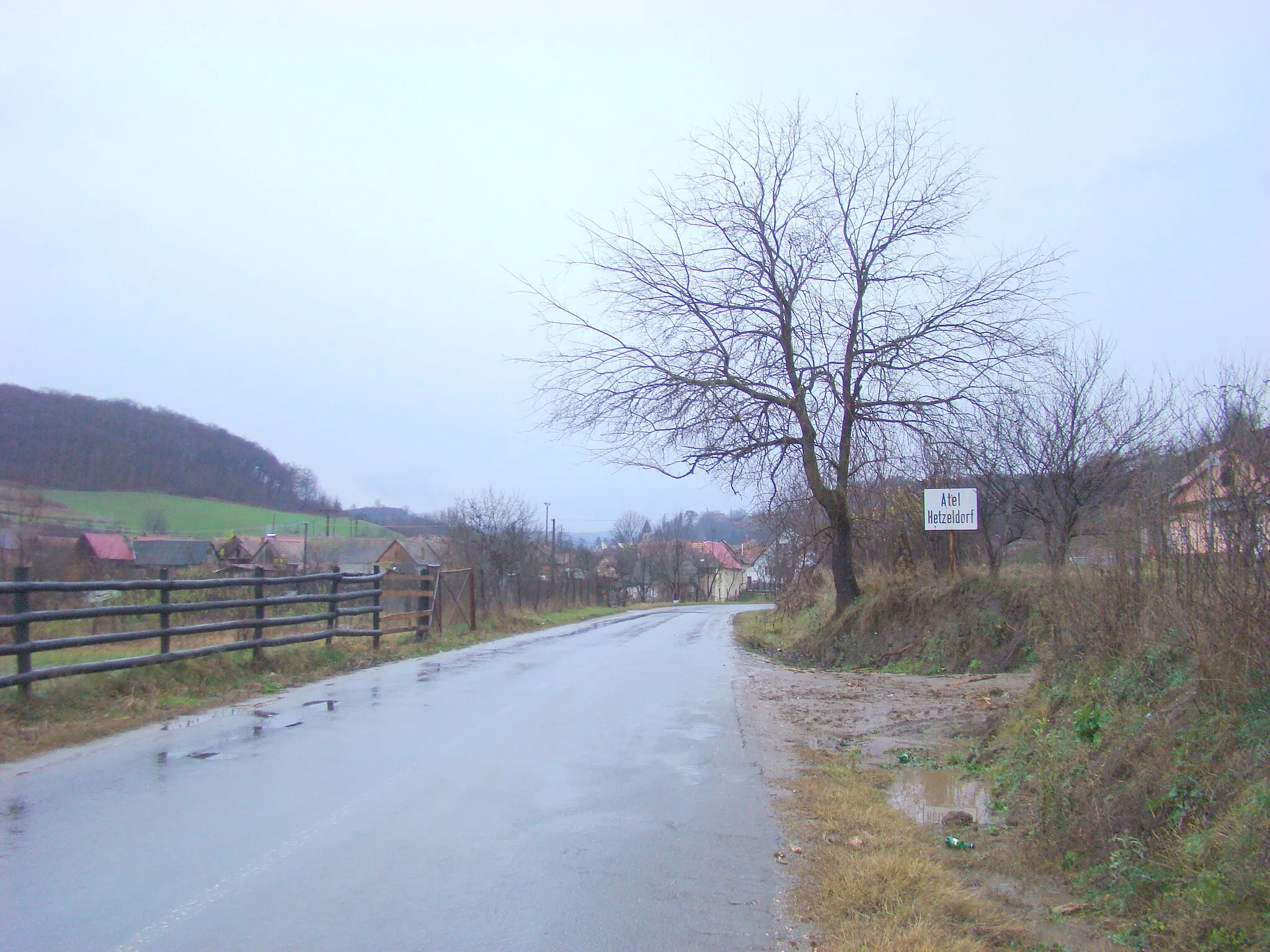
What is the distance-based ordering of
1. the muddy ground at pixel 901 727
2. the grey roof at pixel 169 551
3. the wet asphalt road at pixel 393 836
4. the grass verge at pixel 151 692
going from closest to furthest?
the wet asphalt road at pixel 393 836 → the muddy ground at pixel 901 727 → the grass verge at pixel 151 692 → the grey roof at pixel 169 551

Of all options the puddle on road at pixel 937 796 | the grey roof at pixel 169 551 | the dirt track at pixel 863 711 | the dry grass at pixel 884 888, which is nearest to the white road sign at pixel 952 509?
the dirt track at pixel 863 711

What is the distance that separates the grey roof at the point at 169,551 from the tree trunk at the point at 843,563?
39.9m

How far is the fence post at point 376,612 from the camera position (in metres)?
17.2

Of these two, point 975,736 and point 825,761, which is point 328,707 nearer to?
point 825,761

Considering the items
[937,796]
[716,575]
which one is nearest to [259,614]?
[937,796]

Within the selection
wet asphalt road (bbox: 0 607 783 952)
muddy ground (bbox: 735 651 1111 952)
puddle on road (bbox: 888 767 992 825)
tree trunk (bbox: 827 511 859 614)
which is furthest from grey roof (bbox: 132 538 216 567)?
puddle on road (bbox: 888 767 992 825)

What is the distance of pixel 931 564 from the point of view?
21.3 m

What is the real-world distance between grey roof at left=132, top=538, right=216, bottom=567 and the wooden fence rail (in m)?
38.9

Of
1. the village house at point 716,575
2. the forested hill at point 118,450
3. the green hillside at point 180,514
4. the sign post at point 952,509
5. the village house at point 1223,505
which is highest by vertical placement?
the forested hill at point 118,450

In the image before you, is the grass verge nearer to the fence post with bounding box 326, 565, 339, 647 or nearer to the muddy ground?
the fence post with bounding box 326, 565, 339, 647

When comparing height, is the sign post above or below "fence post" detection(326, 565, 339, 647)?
above

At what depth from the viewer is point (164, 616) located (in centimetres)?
1169

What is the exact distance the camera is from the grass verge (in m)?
8.83

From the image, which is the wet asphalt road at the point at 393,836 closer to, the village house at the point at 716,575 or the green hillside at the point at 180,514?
the green hillside at the point at 180,514
